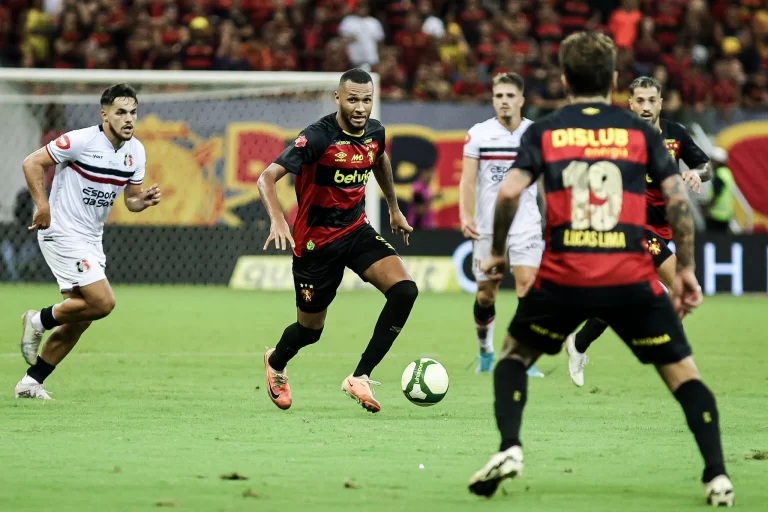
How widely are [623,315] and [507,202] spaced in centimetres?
70

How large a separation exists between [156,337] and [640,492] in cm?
894

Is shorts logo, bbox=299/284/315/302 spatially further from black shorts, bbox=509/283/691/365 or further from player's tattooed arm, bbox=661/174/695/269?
player's tattooed arm, bbox=661/174/695/269

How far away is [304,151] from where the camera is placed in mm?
8469

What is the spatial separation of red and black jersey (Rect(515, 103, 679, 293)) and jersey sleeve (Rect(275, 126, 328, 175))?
3.09 meters

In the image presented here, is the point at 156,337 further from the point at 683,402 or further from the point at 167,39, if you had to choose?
the point at 167,39

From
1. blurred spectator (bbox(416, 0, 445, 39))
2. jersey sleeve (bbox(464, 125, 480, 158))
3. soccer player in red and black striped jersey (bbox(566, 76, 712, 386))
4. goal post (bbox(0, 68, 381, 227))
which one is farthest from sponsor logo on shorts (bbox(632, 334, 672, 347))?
blurred spectator (bbox(416, 0, 445, 39))

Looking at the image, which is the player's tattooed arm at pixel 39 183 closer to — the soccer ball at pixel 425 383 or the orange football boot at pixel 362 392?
the orange football boot at pixel 362 392

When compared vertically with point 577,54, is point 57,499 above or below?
below

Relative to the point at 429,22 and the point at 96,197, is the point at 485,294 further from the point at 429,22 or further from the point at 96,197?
the point at 429,22

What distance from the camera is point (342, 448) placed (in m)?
6.87

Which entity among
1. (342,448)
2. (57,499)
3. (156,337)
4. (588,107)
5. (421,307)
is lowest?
(421,307)

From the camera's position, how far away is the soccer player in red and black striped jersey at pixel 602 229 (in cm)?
544

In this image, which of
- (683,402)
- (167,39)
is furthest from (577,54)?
(167,39)

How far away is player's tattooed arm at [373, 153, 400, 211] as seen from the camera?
29.6ft
